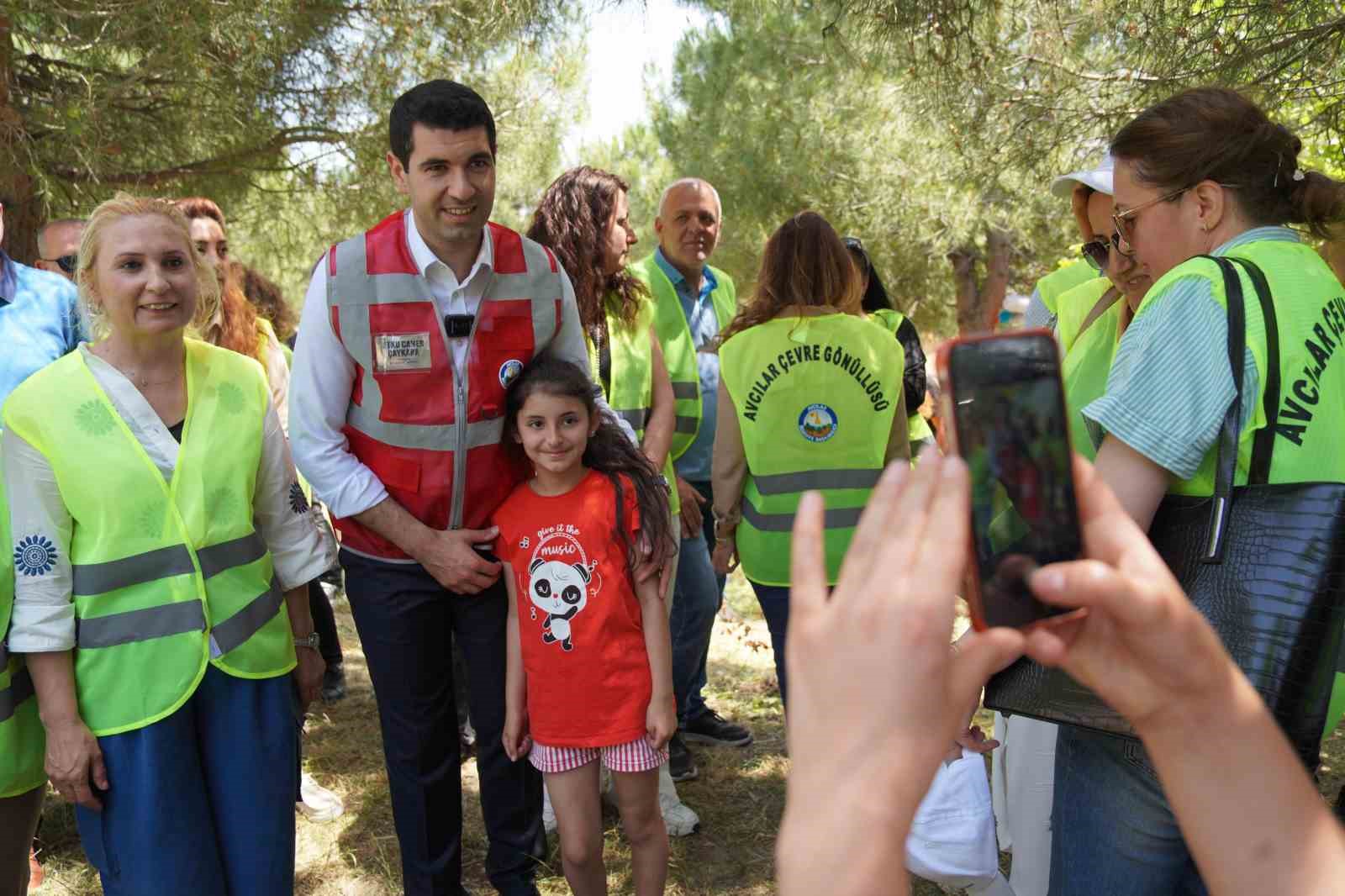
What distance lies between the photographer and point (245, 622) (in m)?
2.29

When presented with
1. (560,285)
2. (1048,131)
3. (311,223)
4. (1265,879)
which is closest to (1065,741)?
(1265,879)

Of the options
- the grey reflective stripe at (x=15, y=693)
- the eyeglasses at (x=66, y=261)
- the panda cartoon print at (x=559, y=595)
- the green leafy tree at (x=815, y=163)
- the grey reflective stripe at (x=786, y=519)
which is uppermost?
the green leafy tree at (x=815, y=163)

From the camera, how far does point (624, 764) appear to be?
8.32ft

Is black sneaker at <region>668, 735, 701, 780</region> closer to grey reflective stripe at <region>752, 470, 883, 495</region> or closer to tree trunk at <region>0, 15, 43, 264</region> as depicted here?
grey reflective stripe at <region>752, 470, 883, 495</region>

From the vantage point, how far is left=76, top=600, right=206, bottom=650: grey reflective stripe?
215 cm

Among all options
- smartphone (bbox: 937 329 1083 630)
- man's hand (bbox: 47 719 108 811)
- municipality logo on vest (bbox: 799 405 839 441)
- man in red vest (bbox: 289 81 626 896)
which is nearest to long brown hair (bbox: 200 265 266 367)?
man in red vest (bbox: 289 81 626 896)

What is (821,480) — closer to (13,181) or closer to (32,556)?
(32,556)

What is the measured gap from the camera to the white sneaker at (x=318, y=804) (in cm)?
379

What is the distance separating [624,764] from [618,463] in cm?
75

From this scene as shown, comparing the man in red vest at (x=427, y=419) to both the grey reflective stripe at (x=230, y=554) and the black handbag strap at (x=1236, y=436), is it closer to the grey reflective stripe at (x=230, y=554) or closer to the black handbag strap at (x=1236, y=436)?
the grey reflective stripe at (x=230, y=554)

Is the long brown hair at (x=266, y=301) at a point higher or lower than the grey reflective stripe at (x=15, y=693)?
higher

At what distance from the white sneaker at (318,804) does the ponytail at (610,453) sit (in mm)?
1884

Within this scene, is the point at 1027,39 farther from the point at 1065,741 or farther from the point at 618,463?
the point at 1065,741

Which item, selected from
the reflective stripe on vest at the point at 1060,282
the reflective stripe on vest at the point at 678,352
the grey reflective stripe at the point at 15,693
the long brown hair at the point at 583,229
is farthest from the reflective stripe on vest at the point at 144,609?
the reflective stripe on vest at the point at 1060,282
